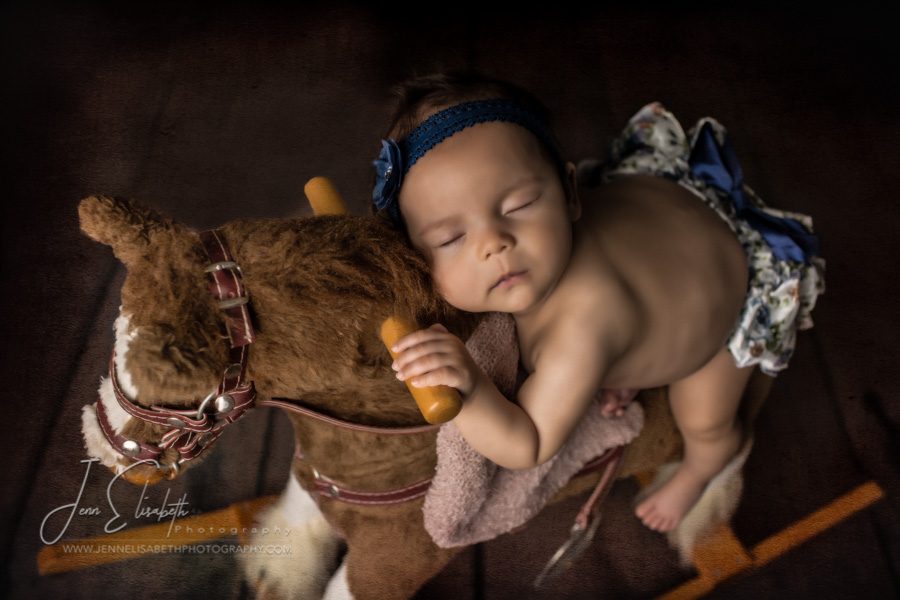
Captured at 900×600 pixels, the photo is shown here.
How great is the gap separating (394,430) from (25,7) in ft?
2.28

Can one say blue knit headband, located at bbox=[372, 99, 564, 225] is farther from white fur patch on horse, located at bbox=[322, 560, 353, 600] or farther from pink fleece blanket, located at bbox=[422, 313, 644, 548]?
white fur patch on horse, located at bbox=[322, 560, 353, 600]

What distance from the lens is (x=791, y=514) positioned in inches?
29.0

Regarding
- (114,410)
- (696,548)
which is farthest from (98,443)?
(696,548)

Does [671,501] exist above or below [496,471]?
below

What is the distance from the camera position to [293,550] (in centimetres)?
63

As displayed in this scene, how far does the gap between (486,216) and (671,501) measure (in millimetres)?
439

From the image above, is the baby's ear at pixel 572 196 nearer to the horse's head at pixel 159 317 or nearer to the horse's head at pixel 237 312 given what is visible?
the horse's head at pixel 237 312

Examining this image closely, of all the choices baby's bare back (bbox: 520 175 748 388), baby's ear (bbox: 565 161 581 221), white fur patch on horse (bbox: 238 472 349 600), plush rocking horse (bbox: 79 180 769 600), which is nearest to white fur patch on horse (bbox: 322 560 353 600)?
white fur patch on horse (bbox: 238 472 349 600)

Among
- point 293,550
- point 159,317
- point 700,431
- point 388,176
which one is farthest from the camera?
point 700,431

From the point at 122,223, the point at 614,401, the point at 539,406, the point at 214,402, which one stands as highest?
the point at 122,223

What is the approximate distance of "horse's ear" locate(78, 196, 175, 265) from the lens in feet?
1.42

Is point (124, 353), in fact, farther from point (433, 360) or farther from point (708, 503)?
point (708, 503)

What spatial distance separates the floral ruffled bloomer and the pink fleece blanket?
159mm

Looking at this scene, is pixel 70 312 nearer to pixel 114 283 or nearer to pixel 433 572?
pixel 114 283
